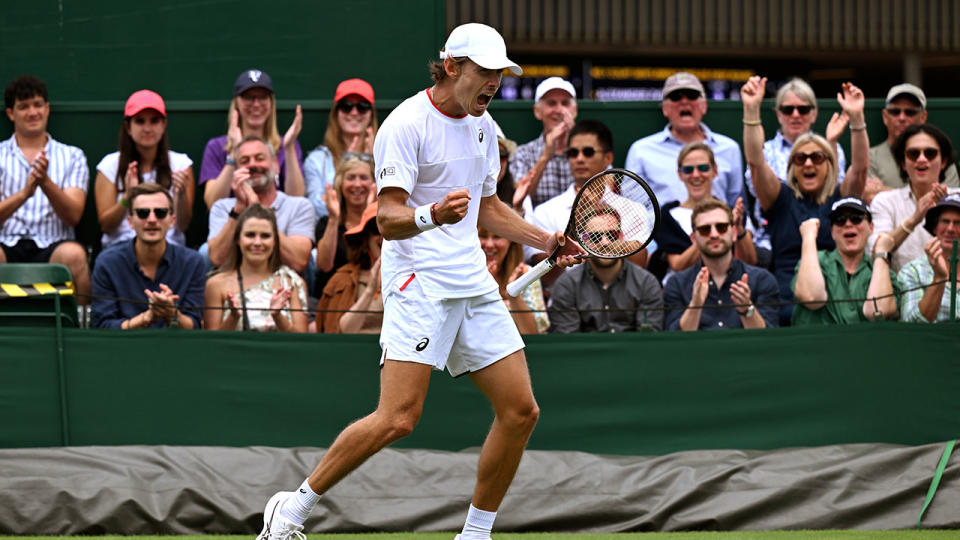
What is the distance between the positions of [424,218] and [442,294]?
1.39 ft


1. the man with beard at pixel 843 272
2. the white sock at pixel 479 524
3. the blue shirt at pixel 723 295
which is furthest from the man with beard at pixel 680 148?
the white sock at pixel 479 524

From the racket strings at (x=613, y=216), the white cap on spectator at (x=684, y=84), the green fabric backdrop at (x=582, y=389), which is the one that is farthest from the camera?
the white cap on spectator at (x=684, y=84)

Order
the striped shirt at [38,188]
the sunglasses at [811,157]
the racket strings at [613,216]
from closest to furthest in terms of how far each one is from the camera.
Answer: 1. the racket strings at [613,216]
2. the striped shirt at [38,188]
3. the sunglasses at [811,157]

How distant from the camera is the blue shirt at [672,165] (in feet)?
28.7

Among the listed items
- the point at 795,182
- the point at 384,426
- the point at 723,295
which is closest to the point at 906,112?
the point at 795,182

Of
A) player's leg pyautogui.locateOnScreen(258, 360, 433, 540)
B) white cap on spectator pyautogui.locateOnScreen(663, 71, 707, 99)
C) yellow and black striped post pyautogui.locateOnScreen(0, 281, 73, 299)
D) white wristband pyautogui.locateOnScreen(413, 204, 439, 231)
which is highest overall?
white cap on spectator pyautogui.locateOnScreen(663, 71, 707, 99)

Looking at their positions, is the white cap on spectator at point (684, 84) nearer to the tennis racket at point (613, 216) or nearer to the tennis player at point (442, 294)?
the tennis racket at point (613, 216)

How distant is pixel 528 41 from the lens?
12.9 m

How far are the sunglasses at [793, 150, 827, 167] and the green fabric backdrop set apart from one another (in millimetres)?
1493

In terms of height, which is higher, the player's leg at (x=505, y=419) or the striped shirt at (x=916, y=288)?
the striped shirt at (x=916, y=288)

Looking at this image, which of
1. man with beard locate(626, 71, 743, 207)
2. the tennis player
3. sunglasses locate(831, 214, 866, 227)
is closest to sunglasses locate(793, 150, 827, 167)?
man with beard locate(626, 71, 743, 207)

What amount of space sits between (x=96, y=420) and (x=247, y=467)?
2.98ft

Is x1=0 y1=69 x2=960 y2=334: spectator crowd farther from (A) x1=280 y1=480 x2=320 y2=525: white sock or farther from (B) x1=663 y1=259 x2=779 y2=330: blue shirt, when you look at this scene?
(A) x1=280 y1=480 x2=320 y2=525: white sock

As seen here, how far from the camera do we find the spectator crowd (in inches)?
300
